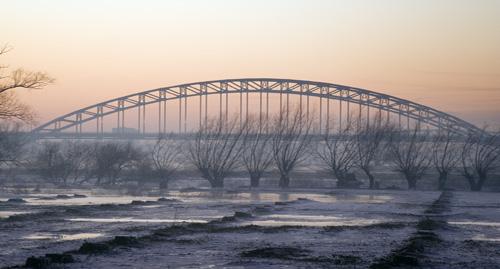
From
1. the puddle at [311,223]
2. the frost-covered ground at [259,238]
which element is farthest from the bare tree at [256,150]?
the puddle at [311,223]

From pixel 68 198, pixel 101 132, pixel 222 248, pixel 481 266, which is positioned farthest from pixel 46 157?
pixel 101 132

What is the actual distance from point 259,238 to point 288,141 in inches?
2014

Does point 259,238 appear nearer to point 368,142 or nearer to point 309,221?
point 309,221

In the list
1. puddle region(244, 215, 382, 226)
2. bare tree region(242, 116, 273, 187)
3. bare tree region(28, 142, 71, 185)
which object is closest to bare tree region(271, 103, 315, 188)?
bare tree region(242, 116, 273, 187)

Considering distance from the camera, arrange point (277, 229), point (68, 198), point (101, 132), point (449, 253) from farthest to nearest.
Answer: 1. point (101, 132)
2. point (68, 198)
3. point (277, 229)
4. point (449, 253)

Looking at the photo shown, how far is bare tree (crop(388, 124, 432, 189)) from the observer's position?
2680 inches

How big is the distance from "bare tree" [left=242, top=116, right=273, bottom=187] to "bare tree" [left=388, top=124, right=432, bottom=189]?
12815 millimetres

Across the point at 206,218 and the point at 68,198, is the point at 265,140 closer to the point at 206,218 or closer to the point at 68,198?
the point at 68,198

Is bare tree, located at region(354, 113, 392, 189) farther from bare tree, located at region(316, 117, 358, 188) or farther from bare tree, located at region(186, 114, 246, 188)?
bare tree, located at region(186, 114, 246, 188)

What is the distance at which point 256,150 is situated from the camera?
72.8 meters

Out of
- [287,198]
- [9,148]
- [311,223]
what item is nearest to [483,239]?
[311,223]

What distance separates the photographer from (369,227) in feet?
82.7

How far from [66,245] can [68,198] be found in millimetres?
27479

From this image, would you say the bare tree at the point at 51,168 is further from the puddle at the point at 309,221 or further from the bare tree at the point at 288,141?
the puddle at the point at 309,221
